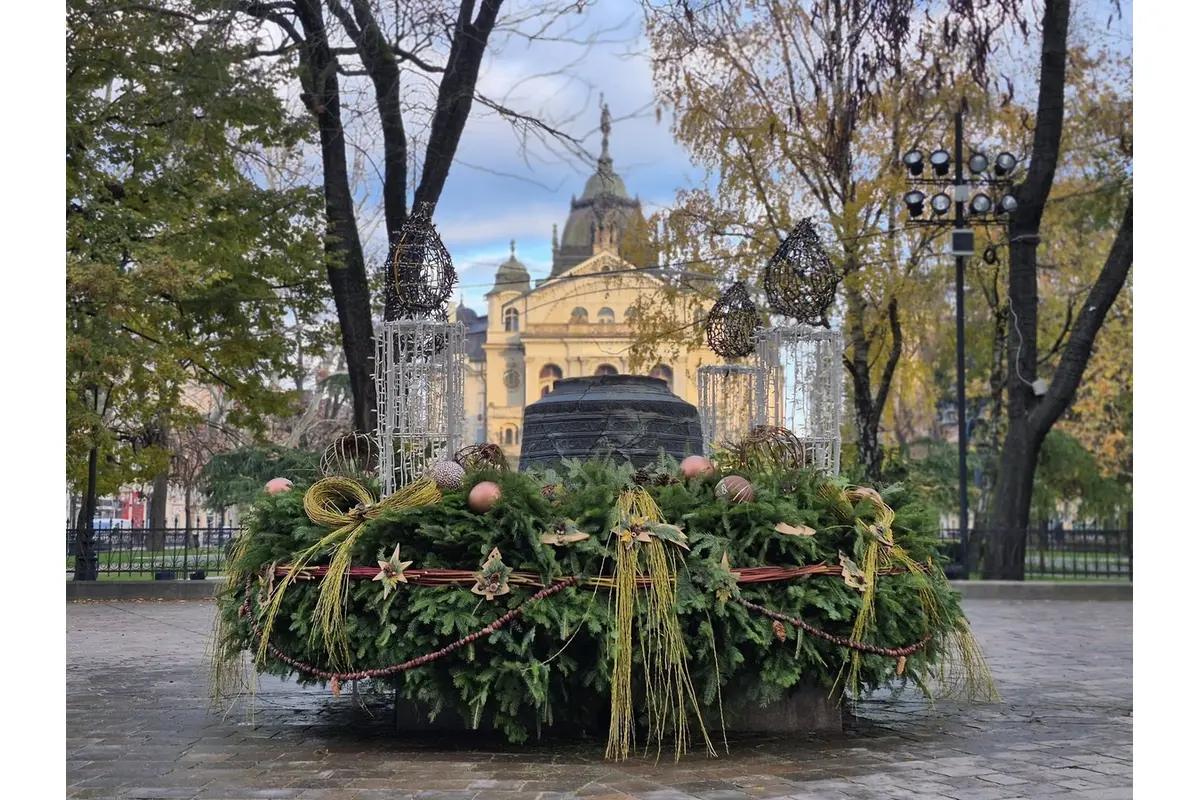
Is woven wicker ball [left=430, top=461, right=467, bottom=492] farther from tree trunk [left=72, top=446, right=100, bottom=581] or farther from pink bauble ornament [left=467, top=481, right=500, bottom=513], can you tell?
tree trunk [left=72, top=446, right=100, bottom=581]

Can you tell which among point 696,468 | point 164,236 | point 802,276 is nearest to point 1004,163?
point 802,276

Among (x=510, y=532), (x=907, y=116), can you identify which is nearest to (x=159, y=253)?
(x=510, y=532)

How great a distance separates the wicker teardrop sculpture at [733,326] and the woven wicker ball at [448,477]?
5.76m

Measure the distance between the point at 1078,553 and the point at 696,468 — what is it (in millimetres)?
19481

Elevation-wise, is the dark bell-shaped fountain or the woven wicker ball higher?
the dark bell-shaped fountain

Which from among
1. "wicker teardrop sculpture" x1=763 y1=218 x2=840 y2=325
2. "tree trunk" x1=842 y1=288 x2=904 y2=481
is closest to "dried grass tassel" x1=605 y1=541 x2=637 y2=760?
"wicker teardrop sculpture" x1=763 y1=218 x2=840 y2=325

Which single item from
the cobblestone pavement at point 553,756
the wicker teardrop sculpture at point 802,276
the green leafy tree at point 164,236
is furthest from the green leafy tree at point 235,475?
the cobblestone pavement at point 553,756

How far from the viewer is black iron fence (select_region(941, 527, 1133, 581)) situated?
2333cm

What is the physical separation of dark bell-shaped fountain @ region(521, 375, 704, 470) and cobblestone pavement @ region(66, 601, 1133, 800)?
2403mm

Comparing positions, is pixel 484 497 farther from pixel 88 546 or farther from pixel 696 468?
pixel 88 546

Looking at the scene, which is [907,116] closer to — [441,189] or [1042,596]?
[1042,596]

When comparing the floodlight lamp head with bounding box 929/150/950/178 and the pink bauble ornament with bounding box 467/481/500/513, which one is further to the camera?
the floodlight lamp head with bounding box 929/150/950/178

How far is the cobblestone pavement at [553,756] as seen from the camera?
576cm

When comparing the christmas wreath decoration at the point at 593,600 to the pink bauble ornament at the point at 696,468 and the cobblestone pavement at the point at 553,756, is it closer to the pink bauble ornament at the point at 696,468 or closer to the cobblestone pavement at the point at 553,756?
the pink bauble ornament at the point at 696,468
